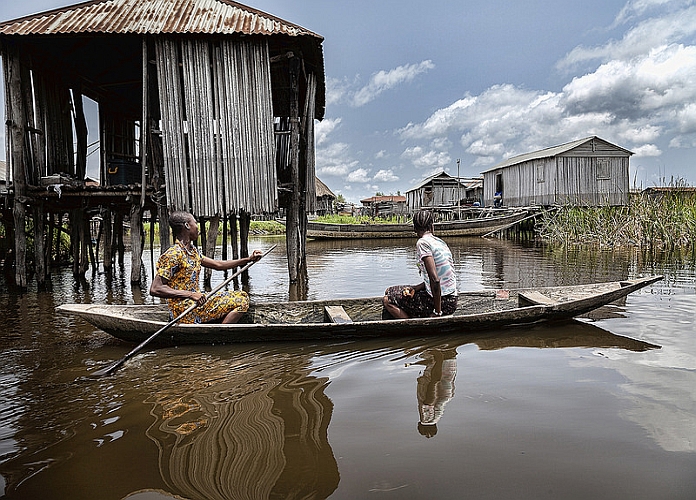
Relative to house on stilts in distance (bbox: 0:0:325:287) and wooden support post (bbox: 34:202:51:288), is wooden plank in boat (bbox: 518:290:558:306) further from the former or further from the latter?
wooden support post (bbox: 34:202:51:288)

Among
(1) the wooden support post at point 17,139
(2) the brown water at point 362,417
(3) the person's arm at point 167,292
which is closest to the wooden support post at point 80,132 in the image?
(1) the wooden support post at point 17,139

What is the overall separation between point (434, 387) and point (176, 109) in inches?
288

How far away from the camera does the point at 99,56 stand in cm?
1120

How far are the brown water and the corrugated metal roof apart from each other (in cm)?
548

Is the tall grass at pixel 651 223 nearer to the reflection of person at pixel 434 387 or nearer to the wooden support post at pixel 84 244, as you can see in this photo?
the reflection of person at pixel 434 387

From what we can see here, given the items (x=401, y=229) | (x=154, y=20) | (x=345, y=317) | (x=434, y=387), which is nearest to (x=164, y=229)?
(x=154, y=20)

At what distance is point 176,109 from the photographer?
371 inches

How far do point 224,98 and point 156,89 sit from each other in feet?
4.36

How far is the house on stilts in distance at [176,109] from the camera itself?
30.8 ft

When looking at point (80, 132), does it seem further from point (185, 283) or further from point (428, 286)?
point (428, 286)

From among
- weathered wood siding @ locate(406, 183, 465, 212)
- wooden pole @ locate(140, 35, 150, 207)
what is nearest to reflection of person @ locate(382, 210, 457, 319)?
wooden pole @ locate(140, 35, 150, 207)

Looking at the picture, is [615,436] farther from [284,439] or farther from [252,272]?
[252,272]

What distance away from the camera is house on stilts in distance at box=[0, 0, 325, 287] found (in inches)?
369

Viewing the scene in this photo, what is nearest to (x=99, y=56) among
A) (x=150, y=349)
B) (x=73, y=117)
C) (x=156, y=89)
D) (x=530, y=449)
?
(x=73, y=117)
